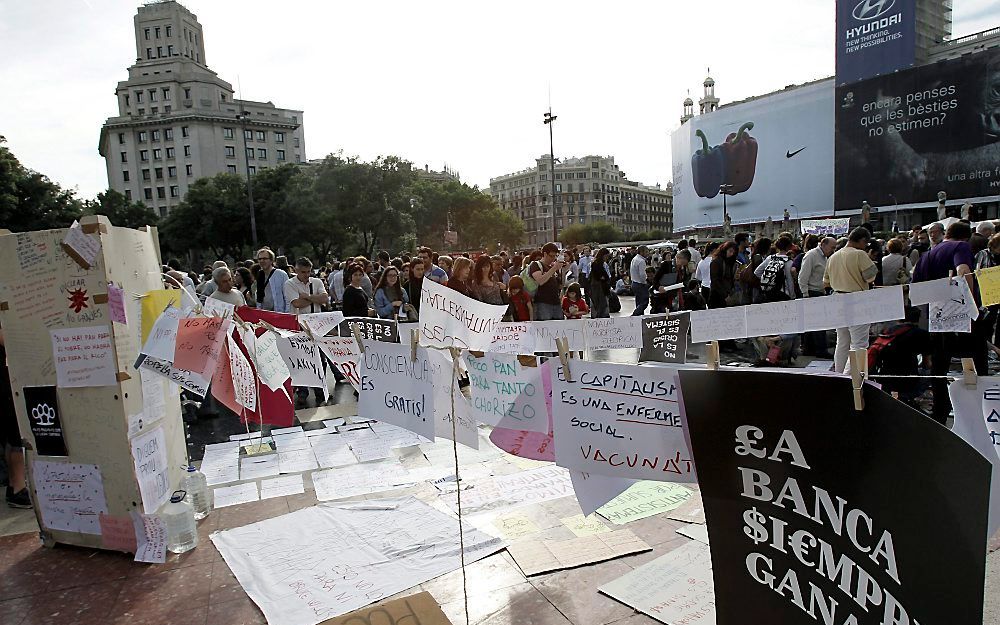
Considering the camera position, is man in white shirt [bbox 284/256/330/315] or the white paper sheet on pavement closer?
the white paper sheet on pavement

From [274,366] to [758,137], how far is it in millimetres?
59854

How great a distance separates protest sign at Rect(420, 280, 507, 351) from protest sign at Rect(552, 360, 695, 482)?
51 centimetres

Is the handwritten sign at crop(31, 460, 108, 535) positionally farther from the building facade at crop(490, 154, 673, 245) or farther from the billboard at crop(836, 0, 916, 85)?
the building facade at crop(490, 154, 673, 245)

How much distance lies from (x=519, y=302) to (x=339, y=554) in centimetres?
470

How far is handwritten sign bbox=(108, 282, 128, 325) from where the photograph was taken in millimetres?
3363

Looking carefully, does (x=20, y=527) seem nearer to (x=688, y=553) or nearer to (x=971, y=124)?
(x=688, y=553)

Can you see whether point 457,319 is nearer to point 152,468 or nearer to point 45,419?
point 152,468

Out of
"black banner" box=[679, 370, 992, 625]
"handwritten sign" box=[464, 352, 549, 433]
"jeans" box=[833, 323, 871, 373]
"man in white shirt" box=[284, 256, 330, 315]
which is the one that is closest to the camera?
"black banner" box=[679, 370, 992, 625]

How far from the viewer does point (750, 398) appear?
1632 millimetres

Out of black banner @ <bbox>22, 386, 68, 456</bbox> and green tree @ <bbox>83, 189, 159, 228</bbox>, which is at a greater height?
green tree @ <bbox>83, 189, 159, 228</bbox>

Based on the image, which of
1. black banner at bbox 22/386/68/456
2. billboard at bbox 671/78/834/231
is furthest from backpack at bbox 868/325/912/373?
billboard at bbox 671/78/834/231

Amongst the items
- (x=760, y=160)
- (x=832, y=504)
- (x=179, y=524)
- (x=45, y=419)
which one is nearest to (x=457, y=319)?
(x=832, y=504)

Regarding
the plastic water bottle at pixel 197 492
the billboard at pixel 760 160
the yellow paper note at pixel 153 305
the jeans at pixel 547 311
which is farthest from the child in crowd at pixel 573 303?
the billboard at pixel 760 160

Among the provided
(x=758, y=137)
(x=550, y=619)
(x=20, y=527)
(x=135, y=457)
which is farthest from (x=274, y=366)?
(x=758, y=137)
